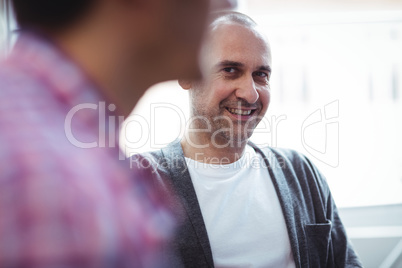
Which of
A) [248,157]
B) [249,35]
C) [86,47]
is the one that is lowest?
[248,157]

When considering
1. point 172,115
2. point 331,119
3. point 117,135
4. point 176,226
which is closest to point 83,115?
point 117,135

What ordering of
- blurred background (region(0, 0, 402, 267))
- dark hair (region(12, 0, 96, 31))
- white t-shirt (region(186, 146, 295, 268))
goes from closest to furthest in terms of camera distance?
dark hair (region(12, 0, 96, 31)) < white t-shirt (region(186, 146, 295, 268)) < blurred background (region(0, 0, 402, 267))

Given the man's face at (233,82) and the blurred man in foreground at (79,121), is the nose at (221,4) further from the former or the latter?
the blurred man in foreground at (79,121)

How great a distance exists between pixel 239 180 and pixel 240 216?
129mm

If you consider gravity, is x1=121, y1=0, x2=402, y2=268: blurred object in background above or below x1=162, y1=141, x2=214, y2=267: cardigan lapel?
above

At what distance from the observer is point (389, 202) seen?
5.06ft

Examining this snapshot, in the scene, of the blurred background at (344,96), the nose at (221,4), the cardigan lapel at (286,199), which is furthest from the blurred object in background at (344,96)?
the cardigan lapel at (286,199)

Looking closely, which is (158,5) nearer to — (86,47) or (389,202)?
(86,47)

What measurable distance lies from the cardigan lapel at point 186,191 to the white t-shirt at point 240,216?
42mm

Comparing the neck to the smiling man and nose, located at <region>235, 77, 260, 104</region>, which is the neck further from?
nose, located at <region>235, 77, 260, 104</region>

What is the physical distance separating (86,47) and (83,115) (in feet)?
0.26

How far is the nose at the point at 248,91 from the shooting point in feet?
3.75

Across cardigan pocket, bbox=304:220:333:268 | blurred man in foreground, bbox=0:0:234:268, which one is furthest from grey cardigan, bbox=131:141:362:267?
blurred man in foreground, bbox=0:0:234:268

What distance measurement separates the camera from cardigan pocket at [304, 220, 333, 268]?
112cm
